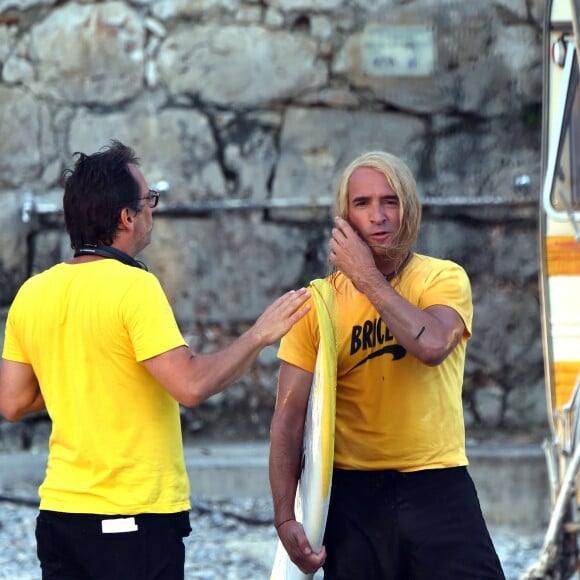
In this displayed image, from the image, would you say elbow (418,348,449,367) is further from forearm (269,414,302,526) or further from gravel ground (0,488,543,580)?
gravel ground (0,488,543,580)

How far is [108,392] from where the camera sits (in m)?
3.15

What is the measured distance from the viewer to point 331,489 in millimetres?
3312

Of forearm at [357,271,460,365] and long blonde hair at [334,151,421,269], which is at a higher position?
long blonde hair at [334,151,421,269]

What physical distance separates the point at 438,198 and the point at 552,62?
5.39ft

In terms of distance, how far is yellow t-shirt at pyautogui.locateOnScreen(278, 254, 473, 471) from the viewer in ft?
10.7

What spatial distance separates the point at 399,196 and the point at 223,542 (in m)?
3.09

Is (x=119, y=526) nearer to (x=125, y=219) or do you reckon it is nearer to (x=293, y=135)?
(x=125, y=219)

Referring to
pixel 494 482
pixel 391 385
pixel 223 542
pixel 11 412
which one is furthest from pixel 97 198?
pixel 494 482

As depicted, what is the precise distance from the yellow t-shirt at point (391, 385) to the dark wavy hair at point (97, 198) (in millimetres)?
542

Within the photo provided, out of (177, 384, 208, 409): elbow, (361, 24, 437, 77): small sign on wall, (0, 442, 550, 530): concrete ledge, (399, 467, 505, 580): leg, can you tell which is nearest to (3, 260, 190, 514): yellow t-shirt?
(177, 384, 208, 409): elbow

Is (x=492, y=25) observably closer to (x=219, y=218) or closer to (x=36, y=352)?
(x=219, y=218)

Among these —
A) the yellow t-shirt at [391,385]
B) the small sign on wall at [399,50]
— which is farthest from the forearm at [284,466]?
the small sign on wall at [399,50]

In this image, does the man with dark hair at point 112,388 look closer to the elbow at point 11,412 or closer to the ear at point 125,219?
the ear at point 125,219

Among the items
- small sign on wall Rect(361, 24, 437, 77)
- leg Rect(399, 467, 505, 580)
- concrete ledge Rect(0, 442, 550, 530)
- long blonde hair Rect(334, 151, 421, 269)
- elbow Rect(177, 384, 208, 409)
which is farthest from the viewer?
small sign on wall Rect(361, 24, 437, 77)
